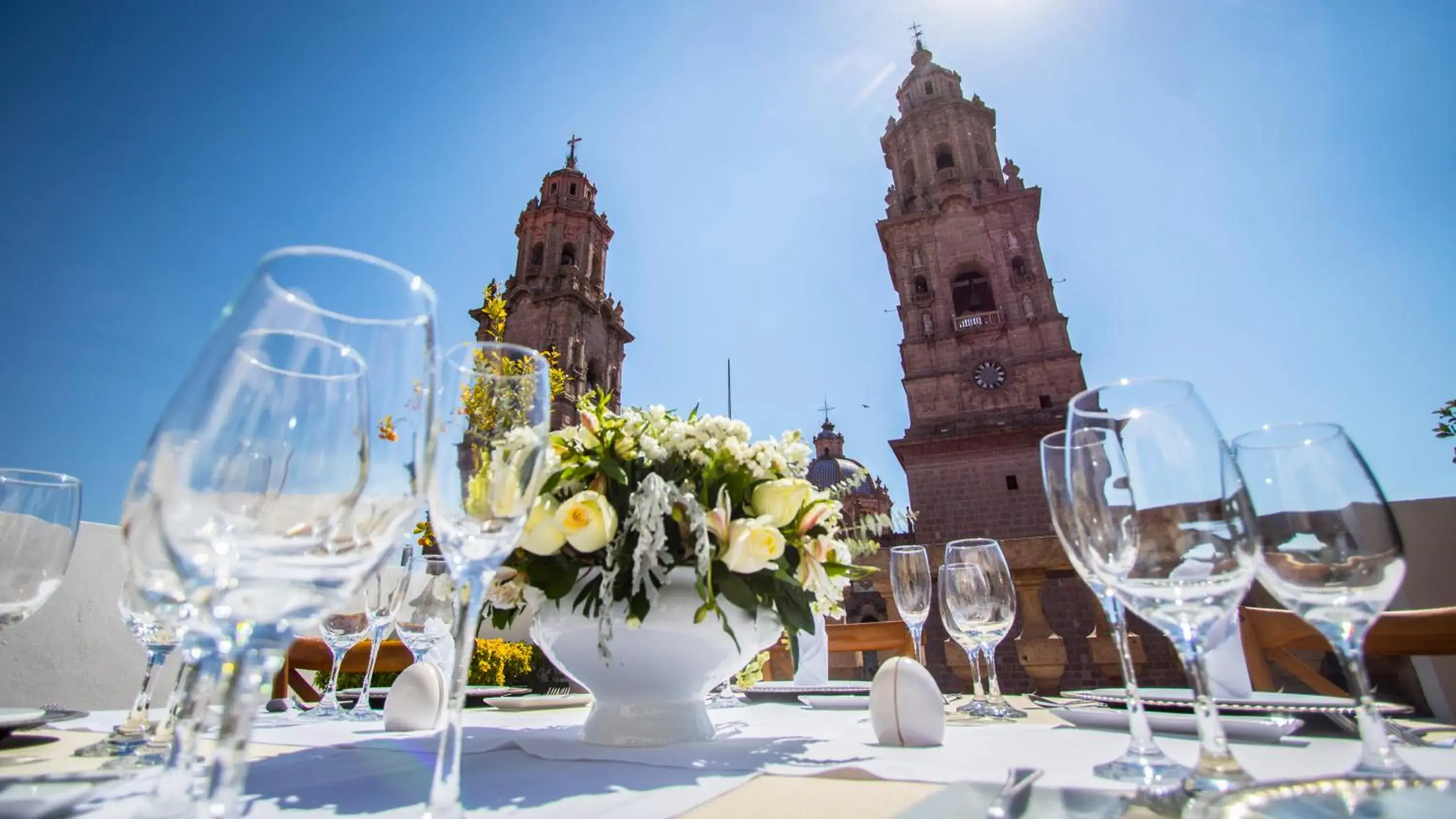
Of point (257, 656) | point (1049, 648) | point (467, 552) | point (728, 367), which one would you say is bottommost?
point (1049, 648)

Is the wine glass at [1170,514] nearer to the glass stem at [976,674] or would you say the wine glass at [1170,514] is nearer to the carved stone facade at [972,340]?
the glass stem at [976,674]

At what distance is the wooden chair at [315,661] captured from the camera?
8.52 feet

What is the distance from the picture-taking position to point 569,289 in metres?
21.0

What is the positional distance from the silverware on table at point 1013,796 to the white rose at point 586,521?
2.41 feet

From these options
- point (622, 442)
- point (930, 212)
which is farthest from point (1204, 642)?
point (930, 212)

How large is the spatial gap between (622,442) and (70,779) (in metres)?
0.94

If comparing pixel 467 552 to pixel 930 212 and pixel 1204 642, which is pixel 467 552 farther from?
pixel 930 212

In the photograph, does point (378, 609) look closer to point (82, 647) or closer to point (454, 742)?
point (454, 742)

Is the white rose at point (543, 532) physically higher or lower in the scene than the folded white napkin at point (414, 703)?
higher

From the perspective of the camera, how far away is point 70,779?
83 centimetres

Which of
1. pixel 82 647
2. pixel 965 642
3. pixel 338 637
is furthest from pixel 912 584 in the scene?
pixel 82 647

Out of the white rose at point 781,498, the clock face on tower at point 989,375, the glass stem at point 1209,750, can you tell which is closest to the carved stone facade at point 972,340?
the clock face on tower at point 989,375

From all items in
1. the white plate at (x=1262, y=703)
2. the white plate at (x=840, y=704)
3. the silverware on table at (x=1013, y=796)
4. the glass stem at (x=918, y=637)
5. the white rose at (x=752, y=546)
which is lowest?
the white plate at (x=840, y=704)

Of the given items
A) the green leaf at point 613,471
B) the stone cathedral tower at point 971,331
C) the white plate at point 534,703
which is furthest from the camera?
the stone cathedral tower at point 971,331
